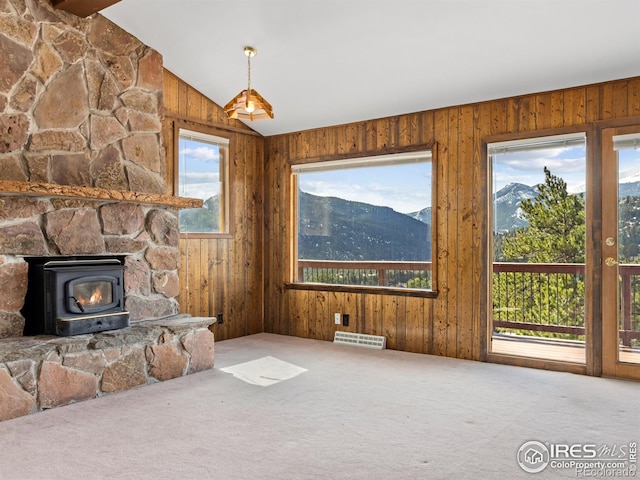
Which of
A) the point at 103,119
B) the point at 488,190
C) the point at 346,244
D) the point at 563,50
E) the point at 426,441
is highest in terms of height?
the point at 563,50

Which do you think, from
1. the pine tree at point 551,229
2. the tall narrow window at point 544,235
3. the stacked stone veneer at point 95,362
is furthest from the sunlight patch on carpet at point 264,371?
the pine tree at point 551,229

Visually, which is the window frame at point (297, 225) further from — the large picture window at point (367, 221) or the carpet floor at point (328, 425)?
the carpet floor at point (328, 425)

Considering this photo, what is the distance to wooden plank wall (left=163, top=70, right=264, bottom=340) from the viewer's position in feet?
16.6

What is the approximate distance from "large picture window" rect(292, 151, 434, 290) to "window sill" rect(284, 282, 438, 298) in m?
0.08

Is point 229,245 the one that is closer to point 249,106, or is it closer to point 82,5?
point 249,106

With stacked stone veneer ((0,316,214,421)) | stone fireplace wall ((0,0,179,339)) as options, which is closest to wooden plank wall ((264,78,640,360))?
stacked stone veneer ((0,316,214,421))

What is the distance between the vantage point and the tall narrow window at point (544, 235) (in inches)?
168

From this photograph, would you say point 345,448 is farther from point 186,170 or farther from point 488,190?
point 186,170

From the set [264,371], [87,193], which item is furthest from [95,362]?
[264,371]

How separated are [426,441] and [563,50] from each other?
2924mm

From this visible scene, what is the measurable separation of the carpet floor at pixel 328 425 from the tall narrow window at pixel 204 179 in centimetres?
181

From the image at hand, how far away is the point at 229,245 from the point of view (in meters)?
5.62

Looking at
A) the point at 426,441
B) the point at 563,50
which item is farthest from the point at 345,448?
the point at 563,50

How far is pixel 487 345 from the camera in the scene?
4.47 metres
